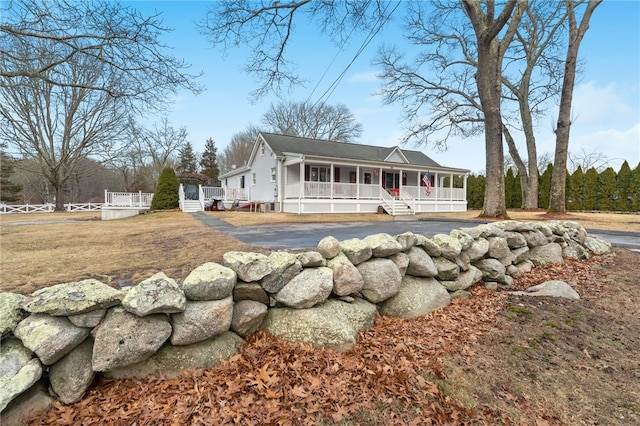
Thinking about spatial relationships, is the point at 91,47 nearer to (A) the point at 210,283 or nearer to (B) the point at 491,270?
(A) the point at 210,283

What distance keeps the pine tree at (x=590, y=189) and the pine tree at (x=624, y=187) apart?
107 cm

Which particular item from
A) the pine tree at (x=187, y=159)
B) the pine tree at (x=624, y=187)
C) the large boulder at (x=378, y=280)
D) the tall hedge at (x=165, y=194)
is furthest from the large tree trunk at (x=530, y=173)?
the pine tree at (x=187, y=159)

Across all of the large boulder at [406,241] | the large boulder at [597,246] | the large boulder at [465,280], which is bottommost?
the large boulder at [465,280]

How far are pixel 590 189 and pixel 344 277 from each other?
956 inches

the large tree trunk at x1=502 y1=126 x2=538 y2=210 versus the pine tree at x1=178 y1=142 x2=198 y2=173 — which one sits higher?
the pine tree at x1=178 y1=142 x2=198 y2=173

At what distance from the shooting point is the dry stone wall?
1829 mm

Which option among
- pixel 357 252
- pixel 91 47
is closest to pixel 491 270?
pixel 357 252

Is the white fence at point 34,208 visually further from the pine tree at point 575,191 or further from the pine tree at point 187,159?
the pine tree at point 575,191

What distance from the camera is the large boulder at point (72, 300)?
1825 mm

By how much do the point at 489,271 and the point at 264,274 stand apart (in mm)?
3288

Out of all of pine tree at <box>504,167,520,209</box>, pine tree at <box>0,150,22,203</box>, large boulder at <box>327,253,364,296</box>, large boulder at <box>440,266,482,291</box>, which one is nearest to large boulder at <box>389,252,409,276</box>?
large boulder at <box>327,253,364,296</box>

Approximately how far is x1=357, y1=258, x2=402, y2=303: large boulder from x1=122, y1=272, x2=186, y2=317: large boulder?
1.73 m

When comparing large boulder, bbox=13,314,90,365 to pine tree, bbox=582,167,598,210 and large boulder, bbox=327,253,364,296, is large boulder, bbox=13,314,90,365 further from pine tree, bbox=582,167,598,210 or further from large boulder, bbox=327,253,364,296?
pine tree, bbox=582,167,598,210

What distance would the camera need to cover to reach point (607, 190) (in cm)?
1909
